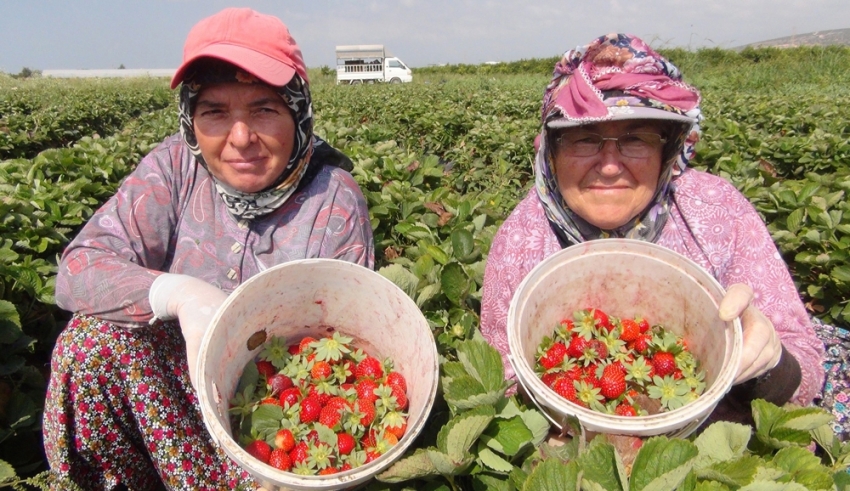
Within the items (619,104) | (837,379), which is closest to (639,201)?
(619,104)

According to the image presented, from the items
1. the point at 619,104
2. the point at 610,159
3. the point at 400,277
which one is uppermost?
the point at 619,104

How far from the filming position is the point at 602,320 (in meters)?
1.61

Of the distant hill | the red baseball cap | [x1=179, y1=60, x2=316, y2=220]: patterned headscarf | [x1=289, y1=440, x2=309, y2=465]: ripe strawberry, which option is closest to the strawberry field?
[x1=289, y1=440, x2=309, y2=465]: ripe strawberry

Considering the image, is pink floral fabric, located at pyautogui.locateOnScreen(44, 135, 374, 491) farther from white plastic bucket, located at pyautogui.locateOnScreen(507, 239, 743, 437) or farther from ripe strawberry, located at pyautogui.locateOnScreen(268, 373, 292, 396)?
white plastic bucket, located at pyautogui.locateOnScreen(507, 239, 743, 437)

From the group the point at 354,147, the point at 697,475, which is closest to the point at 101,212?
the point at 697,475

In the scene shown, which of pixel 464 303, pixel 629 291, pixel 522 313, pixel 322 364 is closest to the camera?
pixel 522 313

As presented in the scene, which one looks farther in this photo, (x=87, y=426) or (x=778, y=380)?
(x=87, y=426)

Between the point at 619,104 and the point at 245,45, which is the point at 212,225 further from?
the point at 619,104

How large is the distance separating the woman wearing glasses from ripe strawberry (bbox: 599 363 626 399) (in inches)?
10.2

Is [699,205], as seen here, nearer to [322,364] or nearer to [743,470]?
[743,470]

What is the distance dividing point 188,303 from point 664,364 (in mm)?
1229

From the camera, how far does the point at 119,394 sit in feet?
5.46

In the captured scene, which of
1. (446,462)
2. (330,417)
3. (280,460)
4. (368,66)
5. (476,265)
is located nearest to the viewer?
(446,462)

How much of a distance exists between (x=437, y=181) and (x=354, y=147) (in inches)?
24.8
